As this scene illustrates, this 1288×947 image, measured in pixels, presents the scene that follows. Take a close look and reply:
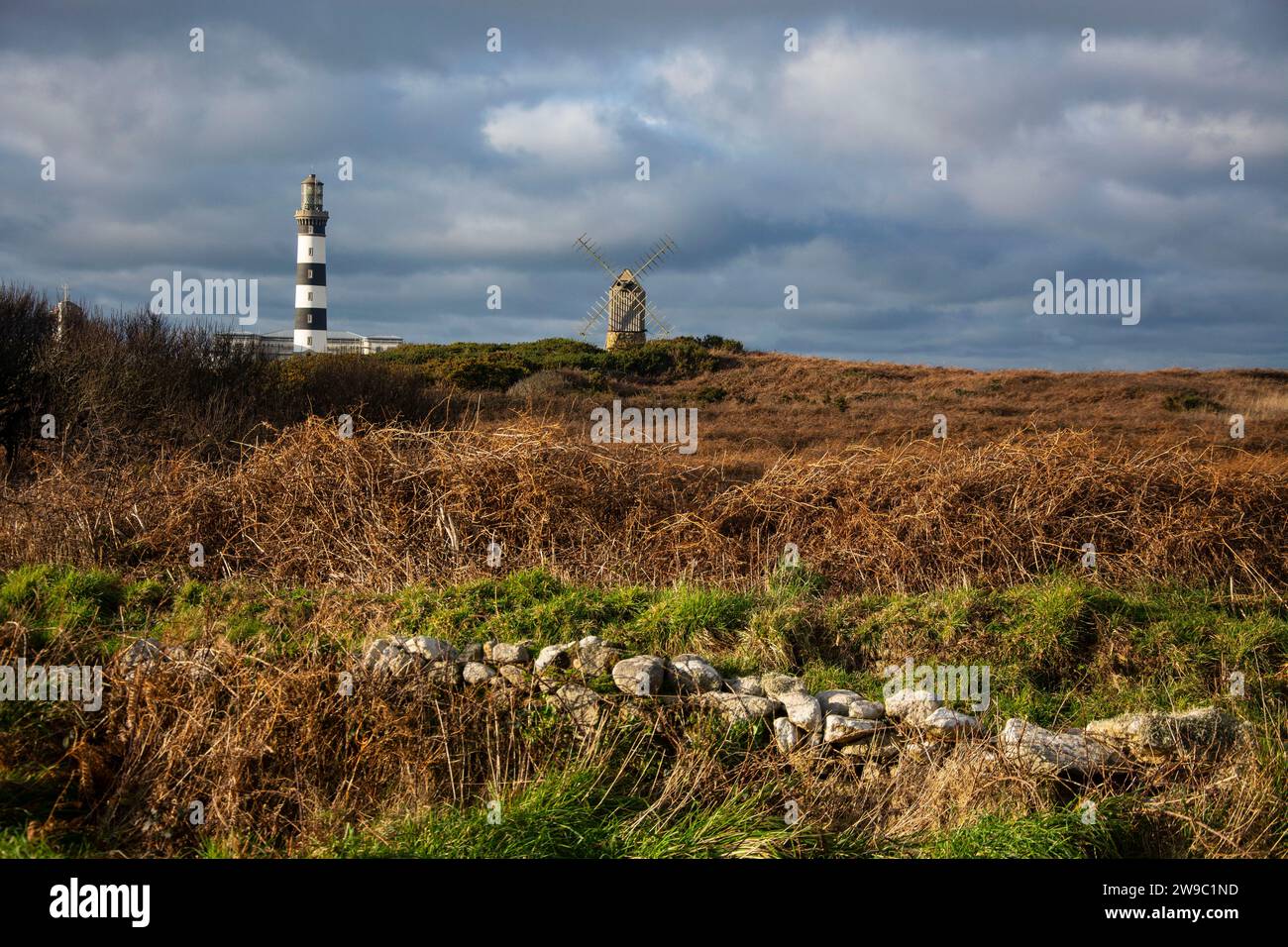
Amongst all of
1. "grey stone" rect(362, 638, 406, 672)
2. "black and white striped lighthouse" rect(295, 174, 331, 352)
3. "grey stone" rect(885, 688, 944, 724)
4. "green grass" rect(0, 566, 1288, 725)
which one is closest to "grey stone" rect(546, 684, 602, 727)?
"grey stone" rect(362, 638, 406, 672)

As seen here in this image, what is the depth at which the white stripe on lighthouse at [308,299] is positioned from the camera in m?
39.8

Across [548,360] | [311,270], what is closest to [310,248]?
[311,270]

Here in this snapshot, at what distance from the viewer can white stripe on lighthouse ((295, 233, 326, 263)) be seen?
134 feet

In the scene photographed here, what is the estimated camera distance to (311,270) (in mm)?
40469

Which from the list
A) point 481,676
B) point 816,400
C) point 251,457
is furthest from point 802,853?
point 816,400

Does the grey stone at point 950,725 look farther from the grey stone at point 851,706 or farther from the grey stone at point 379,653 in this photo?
the grey stone at point 379,653

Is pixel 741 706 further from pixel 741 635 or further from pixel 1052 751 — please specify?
pixel 1052 751

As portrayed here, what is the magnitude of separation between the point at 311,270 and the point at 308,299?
1441mm

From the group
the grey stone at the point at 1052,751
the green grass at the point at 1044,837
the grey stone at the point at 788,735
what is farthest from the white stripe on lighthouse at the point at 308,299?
the green grass at the point at 1044,837

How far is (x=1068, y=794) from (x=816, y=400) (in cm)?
2289

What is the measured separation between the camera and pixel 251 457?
37.0 ft

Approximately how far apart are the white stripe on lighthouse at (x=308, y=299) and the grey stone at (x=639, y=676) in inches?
1467

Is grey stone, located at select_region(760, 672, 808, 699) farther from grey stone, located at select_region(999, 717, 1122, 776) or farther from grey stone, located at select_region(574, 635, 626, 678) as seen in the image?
grey stone, located at select_region(999, 717, 1122, 776)
